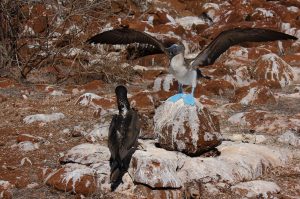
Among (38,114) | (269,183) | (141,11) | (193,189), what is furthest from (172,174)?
(141,11)

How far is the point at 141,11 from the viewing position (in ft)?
49.7

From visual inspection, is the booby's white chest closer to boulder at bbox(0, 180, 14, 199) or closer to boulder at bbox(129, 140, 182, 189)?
boulder at bbox(129, 140, 182, 189)

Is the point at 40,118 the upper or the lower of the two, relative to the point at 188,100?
lower

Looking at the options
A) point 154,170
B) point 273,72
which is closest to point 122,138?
point 154,170

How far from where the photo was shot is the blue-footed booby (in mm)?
4988

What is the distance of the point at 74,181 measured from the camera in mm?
5188

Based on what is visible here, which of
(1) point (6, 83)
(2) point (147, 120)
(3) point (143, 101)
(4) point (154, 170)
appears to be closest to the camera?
(4) point (154, 170)

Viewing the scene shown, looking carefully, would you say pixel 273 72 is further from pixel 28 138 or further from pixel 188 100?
pixel 28 138

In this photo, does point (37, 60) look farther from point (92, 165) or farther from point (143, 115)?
point (92, 165)

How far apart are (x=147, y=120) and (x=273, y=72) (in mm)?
3674

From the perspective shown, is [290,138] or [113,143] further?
[290,138]

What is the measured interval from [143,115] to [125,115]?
1676mm

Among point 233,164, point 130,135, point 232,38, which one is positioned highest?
point 232,38

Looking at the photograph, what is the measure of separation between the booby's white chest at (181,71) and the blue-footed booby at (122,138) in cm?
93
